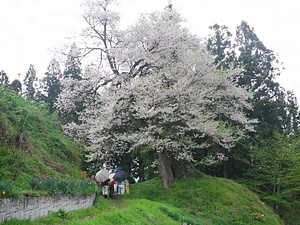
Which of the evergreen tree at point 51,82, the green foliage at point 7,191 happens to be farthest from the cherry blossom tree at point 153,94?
the evergreen tree at point 51,82

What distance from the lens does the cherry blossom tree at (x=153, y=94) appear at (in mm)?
16734

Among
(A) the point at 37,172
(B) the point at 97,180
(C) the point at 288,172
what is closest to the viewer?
(A) the point at 37,172

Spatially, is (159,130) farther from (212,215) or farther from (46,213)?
(46,213)

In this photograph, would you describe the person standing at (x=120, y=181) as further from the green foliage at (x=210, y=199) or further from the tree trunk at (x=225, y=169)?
the tree trunk at (x=225, y=169)

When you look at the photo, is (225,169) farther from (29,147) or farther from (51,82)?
(51,82)

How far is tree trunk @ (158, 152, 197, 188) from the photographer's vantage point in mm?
18719

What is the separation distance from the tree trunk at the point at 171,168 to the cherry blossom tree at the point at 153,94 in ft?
0.18

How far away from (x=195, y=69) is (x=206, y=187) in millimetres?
6307

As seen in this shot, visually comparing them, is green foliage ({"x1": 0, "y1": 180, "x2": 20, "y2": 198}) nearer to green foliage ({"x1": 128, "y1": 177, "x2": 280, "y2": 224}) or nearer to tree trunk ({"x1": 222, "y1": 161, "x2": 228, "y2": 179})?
green foliage ({"x1": 128, "y1": 177, "x2": 280, "y2": 224})

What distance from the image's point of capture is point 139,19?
1817 centimetres

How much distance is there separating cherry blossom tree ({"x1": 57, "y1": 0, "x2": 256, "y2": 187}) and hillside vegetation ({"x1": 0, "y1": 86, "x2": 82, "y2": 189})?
6.03 ft

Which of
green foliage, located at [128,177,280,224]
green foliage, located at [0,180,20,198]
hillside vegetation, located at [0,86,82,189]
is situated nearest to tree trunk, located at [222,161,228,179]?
green foliage, located at [128,177,280,224]

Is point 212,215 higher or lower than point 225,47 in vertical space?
lower

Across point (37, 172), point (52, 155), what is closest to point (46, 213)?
point (37, 172)
